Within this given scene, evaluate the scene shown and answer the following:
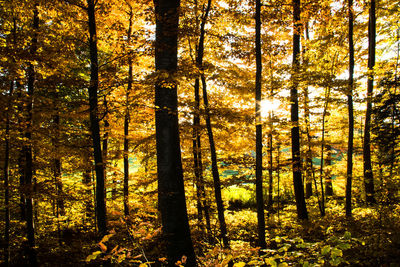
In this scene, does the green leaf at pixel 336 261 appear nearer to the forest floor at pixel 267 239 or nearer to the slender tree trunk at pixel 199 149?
the forest floor at pixel 267 239

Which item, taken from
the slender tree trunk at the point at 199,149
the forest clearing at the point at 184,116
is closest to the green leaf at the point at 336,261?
the forest clearing at the point at 184,116

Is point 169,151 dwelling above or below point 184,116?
below

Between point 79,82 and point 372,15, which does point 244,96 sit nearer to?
point 79,82

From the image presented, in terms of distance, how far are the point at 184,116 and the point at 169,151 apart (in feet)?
9.17

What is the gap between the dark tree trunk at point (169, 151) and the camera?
5332 mm

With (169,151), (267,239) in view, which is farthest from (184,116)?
(267,239)

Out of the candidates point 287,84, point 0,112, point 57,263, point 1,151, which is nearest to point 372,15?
point 287,84

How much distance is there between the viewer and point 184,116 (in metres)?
8.18

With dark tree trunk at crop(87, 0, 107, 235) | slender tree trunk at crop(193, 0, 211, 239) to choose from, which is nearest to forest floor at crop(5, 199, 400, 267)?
dark tree trunk at crop(87, 0, 107, 235)

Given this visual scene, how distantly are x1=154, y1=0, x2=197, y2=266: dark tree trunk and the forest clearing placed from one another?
0.03 metres

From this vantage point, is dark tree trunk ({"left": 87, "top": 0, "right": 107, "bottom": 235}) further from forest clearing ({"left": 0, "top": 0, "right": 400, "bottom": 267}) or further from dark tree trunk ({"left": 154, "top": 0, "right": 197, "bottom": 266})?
dark tree trunk ({"left": 154, "top": 0, "right": 197, "bottom": 266})

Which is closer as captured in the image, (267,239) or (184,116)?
(184,116)

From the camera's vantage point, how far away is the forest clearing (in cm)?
558

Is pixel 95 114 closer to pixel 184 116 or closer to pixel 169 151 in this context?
pixel 169 151
